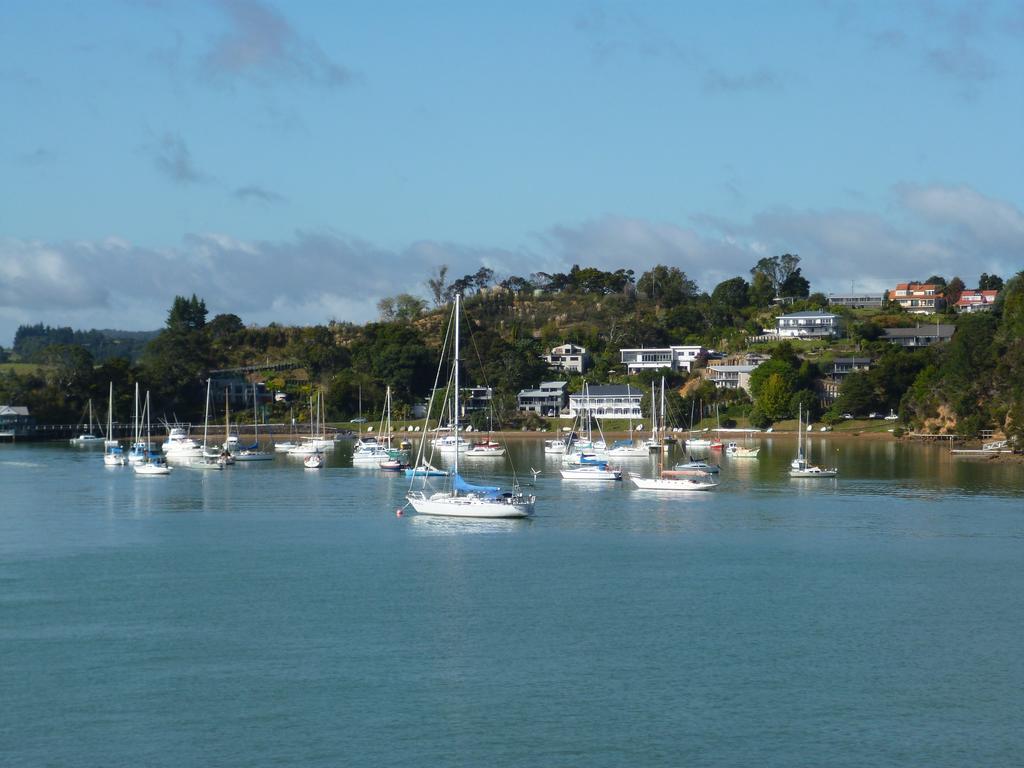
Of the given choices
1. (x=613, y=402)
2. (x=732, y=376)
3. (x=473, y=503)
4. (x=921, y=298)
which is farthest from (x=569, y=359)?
(x=473, y=503)

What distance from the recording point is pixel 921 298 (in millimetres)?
174000

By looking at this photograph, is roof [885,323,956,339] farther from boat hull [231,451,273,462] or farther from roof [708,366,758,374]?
boat hull [231,451,273,462]

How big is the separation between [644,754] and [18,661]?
1465cm

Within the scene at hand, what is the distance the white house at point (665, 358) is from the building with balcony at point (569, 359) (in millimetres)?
5615

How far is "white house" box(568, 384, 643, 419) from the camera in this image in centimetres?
13188

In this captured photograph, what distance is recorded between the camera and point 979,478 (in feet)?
247

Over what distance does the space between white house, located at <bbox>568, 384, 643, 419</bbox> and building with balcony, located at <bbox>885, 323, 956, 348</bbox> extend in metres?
33.0

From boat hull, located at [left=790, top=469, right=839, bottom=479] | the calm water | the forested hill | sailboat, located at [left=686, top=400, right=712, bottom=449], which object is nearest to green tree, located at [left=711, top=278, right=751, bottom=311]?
the forested hill

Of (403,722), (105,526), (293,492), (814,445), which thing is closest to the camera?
(403,722)

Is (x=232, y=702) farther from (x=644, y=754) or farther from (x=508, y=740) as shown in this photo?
(x=644, y=754)

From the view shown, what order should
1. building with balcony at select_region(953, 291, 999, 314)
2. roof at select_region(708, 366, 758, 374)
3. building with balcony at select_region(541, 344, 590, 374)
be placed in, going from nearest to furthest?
roof at select_region(708, 366, 758, 374)
building with balcony at select_region(541, 344, 590, 374)
building with balcony at select_region(953, 291, 999, 314)

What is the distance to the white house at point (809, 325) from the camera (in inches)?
5886

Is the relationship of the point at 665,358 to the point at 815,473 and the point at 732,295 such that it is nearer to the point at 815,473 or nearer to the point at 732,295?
the point at 732,295

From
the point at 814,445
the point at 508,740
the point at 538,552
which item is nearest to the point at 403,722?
the point at 508,740
